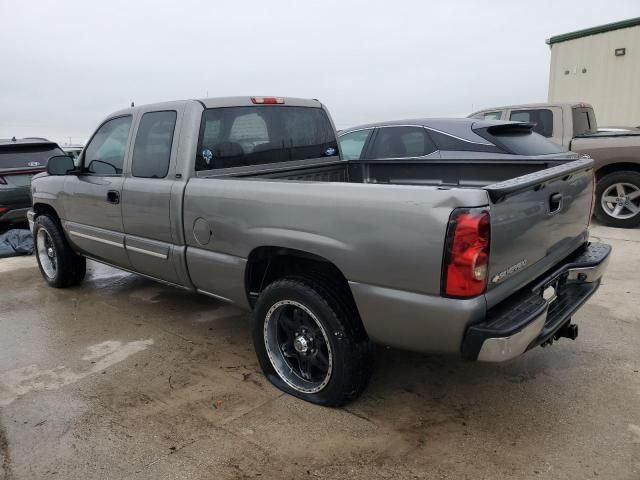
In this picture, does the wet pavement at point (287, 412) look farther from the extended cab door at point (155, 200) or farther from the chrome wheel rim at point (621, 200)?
the chrome wheel rim at point (621, 200)

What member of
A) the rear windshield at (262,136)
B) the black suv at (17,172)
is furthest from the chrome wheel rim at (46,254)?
the rear windshield at (262,136)

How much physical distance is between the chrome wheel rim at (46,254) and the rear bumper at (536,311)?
464 cm

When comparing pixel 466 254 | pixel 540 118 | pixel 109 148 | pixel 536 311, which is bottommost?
pixel 536 311

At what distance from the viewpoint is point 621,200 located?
7.73 m

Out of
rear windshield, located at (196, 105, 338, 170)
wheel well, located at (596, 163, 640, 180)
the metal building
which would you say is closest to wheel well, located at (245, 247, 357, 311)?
rear windshield, located at (196, 105, 338, 170)

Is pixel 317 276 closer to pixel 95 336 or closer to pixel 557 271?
pixel 557 271

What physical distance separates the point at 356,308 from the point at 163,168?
6.10 feet

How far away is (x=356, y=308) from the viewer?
9.32 ft

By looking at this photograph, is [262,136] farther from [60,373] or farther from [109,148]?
[60,373]

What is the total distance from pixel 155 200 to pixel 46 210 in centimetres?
238

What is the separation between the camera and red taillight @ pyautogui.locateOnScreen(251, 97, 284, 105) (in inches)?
160

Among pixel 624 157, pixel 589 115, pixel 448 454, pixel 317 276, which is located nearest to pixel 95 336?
pixel 317 276

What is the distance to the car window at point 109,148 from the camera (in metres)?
4.32

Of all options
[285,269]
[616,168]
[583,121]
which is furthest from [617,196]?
[285,269]
